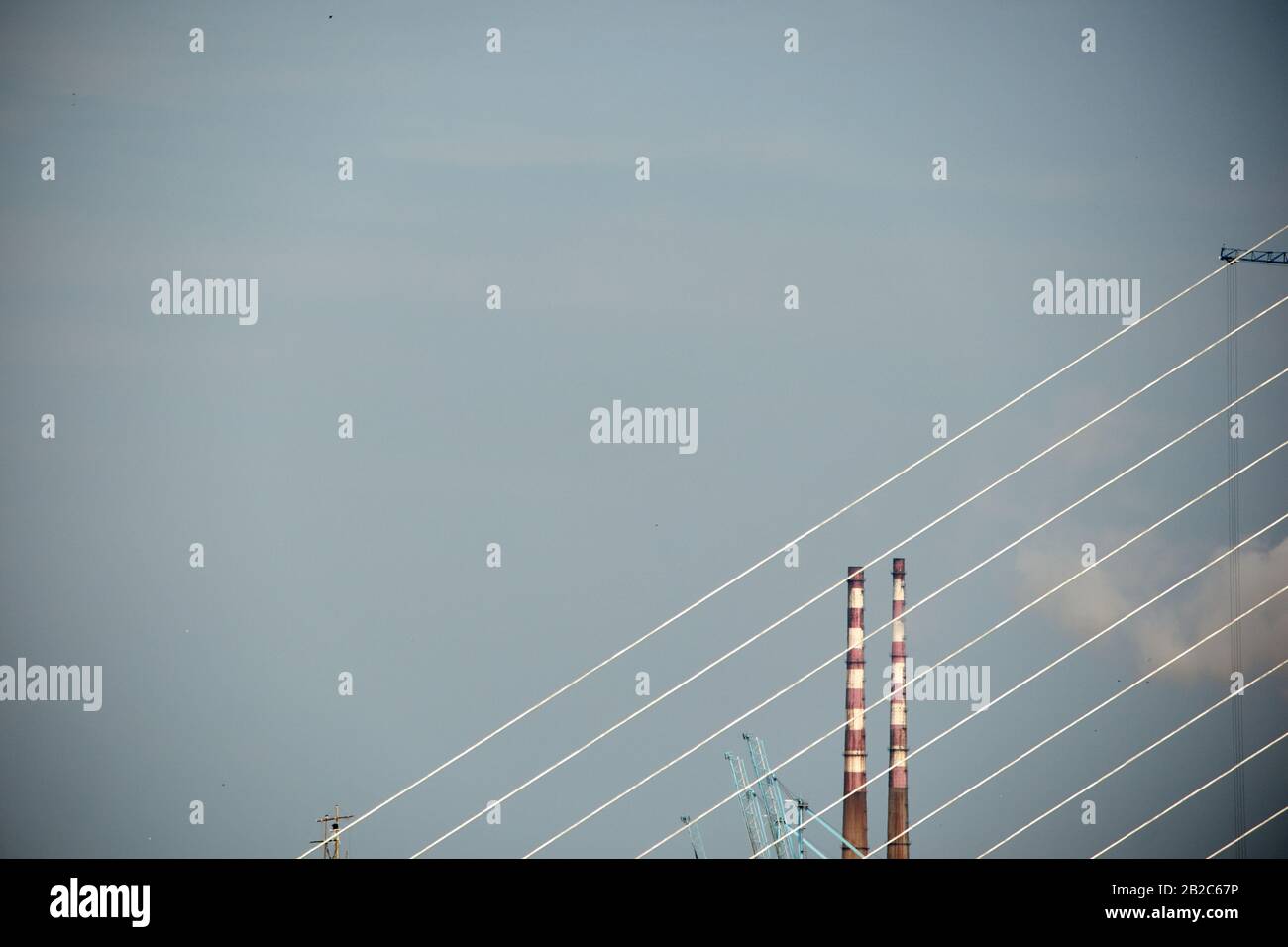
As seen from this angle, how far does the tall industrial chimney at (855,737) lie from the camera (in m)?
83.6

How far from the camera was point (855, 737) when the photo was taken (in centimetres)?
8475
